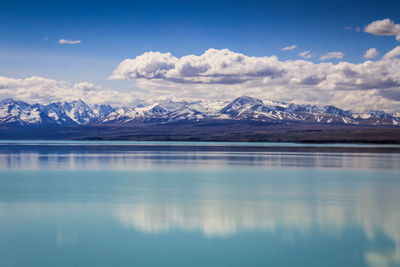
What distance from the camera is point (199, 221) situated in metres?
19.3

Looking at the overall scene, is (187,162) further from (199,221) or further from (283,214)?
(199,221)

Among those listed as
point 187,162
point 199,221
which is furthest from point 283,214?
point 187,162

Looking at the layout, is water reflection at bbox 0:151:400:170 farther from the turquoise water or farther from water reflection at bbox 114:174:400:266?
water reflection at bbox 114:174:400:266

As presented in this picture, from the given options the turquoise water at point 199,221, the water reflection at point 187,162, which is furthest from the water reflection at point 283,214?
the water reflection at point 187,162

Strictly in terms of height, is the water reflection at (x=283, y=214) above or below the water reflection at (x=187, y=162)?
above

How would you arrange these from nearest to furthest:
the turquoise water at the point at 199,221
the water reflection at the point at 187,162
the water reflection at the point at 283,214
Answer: the turquoise water at the point at 199,221 < the water reflection at the point at 283,214 < the water reflection at the point at 187,162

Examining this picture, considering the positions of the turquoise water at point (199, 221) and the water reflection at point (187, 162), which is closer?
the turquoise water at point (199, 221)

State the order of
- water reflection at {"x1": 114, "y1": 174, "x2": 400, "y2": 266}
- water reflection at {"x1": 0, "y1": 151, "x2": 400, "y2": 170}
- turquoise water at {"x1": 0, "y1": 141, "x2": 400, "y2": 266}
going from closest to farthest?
turquoise water at {"x1": 0, "y1": 141, "x2": 400, "y2": 266}, water reflection at {"x1": 114, "y1": 174, "x2": 400, "y2": 266}, water reflection at {"x1": 0, "y1": 151, "x2": 400, "y2": 170}

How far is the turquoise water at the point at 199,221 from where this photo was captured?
14.3m

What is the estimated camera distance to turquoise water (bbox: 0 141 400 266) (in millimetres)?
14297

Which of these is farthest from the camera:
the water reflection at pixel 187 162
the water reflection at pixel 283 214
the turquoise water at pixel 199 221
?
the water reflection at pixel 187 162

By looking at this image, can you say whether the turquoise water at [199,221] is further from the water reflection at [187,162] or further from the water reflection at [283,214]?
the water reflection at [187,162]

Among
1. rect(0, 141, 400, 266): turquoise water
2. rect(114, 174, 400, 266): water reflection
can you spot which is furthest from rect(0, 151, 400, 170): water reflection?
rect(114, 174, 400, 266): water reflection

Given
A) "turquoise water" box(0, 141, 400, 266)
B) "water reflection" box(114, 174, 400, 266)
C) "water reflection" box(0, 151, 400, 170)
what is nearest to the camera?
"turquoise water" box(0, 141, 400, 266)
